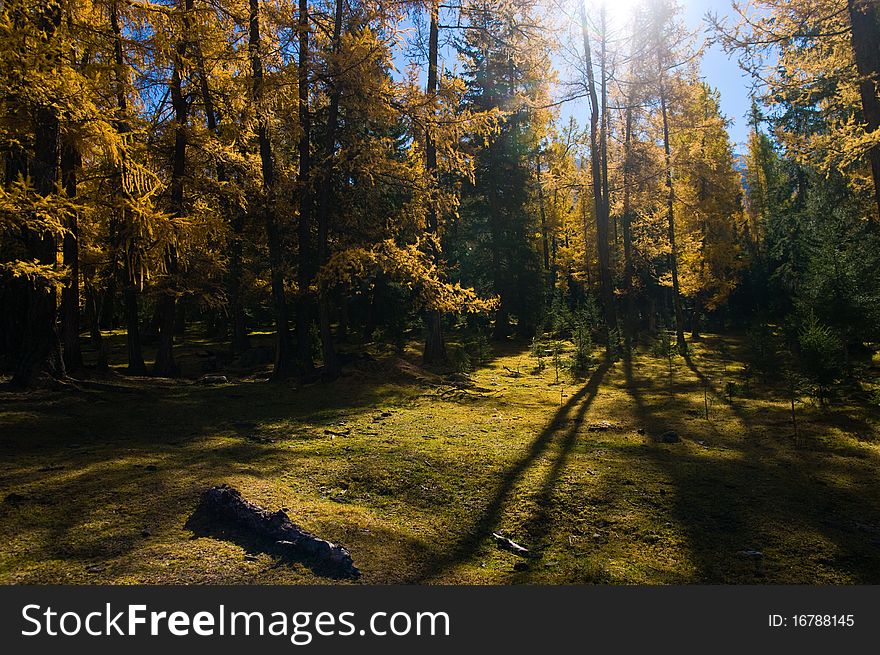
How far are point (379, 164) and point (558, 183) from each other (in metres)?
9.18

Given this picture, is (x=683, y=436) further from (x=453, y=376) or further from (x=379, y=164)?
(x=379, y=164)

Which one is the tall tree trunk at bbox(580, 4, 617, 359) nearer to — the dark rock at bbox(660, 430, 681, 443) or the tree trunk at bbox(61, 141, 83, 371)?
the dark rock at bbox(660, 430, 681, 443)

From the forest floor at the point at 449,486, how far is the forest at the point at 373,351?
46 millimetres

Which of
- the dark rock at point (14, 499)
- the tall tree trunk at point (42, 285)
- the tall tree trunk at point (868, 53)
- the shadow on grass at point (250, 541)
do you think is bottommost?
the shadow on grass at point (250, 541)

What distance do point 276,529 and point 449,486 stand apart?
2.26m

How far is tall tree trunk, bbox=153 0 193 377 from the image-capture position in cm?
1236

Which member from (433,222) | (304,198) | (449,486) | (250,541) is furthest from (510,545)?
(433,222)

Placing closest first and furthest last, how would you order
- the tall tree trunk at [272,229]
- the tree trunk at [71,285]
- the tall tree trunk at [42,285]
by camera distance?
the tall tree trunk at [42,285] → the tree trunk at [71,285] → the tall tree trunk at [272,229]

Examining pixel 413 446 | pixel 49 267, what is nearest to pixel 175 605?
pixel 413 446

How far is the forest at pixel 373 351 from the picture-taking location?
14.9ft

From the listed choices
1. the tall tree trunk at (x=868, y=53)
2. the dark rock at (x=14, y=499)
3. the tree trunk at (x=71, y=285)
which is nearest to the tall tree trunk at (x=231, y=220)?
the tree trunk at (x=71, y=285)

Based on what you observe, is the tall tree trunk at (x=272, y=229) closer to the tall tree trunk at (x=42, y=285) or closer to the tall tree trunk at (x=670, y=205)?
the tall tree trunk at (x=42, y=285)

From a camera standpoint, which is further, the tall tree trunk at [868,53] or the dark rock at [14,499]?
the tall tree trunk at [868,53]

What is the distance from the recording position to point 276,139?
49.5ft
